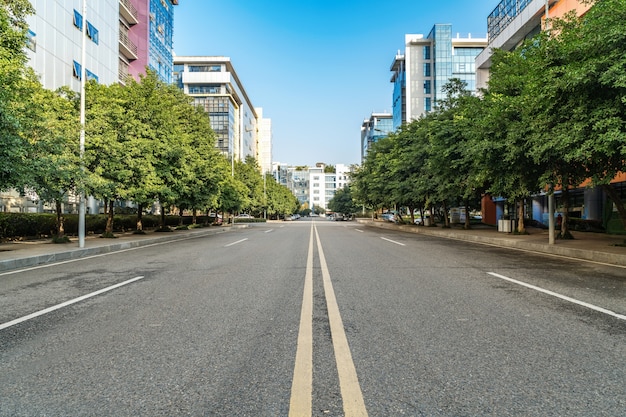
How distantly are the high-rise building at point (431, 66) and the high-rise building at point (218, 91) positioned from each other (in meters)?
33.9

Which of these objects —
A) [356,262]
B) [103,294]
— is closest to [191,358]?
[103,294]

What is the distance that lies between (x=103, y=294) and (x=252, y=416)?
4.82 m

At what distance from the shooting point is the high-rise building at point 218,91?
8225 cm

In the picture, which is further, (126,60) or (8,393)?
(126,60)

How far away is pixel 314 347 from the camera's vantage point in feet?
12.4

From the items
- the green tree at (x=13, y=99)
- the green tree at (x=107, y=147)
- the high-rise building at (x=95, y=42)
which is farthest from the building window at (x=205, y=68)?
the green tree at (x=13, y=99)

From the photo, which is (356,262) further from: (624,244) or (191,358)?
(624,244)

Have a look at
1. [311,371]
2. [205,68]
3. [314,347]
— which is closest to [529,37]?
[314,347]

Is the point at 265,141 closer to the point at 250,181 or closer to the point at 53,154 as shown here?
the point at 250,181

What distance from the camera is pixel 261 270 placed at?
8805 mm

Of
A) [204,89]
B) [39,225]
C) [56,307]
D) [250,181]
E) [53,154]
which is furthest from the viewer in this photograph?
[204,89]

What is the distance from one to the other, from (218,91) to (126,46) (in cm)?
4295

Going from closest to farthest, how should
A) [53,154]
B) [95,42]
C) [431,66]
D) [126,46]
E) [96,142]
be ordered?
1. [53,154]
2. [96,142]
3. [95,42]
4. [126,46]
5. [431,66]

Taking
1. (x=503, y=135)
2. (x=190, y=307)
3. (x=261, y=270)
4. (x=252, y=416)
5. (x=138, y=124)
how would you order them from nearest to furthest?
(x=252, y=416)
(x=190, y=307)
(x=261, y=270)
(x=503, y=135)
(x=138, y=124)
